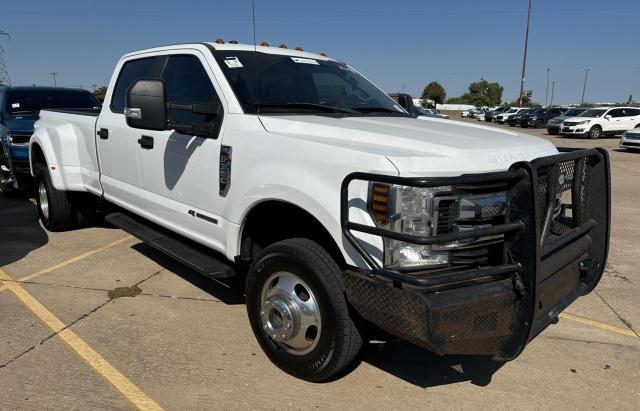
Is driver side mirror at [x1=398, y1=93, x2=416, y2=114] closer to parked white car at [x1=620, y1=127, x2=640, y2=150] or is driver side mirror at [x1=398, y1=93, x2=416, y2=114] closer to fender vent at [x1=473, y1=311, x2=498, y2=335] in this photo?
fender vent at [x1=473, y1=311, x2=498, y2=335]

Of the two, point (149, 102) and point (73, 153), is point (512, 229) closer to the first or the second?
point (149, 102)

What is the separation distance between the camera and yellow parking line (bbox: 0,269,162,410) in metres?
2.82

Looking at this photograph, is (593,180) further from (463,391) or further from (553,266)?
(463,391)

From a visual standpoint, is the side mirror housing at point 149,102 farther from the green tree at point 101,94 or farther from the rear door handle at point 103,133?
the green tree at point 101,94

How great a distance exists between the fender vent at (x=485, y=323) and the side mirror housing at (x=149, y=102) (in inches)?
89.9

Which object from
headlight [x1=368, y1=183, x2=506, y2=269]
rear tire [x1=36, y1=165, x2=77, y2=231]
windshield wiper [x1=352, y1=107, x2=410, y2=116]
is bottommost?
rear tire [x1=36, y1=165, x2=77, y2=231]

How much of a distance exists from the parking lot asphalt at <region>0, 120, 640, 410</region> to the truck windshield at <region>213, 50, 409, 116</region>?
165 cm

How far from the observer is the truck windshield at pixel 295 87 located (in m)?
3.48

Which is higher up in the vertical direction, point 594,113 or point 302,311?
point 594,113

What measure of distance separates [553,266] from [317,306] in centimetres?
124

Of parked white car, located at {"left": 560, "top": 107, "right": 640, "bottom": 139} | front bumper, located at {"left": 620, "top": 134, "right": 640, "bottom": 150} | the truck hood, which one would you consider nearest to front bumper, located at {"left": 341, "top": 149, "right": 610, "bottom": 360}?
the truck hood

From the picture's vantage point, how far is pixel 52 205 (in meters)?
5.93

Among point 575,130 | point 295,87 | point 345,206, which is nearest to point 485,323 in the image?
point 345,206

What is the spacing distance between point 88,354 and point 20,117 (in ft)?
20.9
